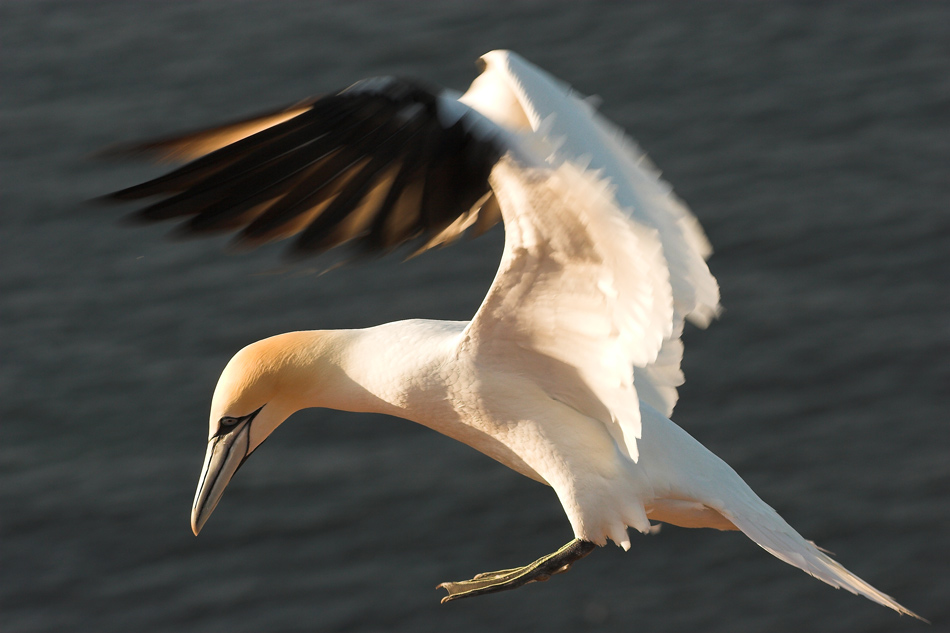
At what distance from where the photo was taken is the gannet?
9.36ft

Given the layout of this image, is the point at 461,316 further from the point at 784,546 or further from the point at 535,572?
the point at 784,546

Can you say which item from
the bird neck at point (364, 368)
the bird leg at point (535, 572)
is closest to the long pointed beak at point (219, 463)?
the bird neck at point (364, 368)

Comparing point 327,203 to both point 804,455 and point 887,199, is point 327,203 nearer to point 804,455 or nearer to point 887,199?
point 804,455

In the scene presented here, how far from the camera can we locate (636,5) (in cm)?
1096

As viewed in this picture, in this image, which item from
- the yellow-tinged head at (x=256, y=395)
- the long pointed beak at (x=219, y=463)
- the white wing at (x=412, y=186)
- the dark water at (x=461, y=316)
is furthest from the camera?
the dark water at (x=461, y=316)

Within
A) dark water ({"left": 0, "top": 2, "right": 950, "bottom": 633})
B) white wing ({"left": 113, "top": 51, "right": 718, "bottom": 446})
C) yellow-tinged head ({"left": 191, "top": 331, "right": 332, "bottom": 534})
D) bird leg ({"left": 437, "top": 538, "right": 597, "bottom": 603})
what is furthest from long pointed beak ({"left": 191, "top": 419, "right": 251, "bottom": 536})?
dark water ({"left": 0, "top": 2, "right": 950, "bottom": 633})

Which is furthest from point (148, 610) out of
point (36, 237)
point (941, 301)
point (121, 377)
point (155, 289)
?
point (941, 301)

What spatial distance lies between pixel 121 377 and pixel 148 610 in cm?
166

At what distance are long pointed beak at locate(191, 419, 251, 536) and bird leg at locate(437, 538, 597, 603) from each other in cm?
81

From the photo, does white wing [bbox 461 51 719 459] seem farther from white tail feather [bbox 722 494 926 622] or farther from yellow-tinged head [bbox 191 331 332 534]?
yellow-tinged head [bbox 191 331 332 534]

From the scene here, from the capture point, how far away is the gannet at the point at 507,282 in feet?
9.36

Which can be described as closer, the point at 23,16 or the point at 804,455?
the point at 804,455

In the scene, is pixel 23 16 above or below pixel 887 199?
above

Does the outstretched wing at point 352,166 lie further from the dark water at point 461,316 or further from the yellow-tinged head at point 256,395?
the dark water at point 461,316
